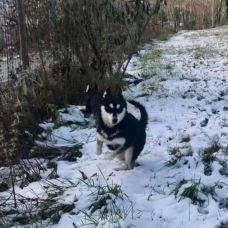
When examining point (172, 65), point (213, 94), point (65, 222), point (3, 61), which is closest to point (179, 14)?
point (172, 65)

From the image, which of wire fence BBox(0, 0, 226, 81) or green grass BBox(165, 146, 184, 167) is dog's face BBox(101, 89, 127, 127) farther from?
wire fence BBox(0, 0, 226, 81)

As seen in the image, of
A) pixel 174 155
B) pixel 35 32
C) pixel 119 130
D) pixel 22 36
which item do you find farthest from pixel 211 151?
pixel 35 32

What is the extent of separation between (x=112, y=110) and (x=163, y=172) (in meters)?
0.86

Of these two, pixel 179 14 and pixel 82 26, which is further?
pixel 179 14

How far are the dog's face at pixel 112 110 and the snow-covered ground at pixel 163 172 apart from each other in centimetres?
57

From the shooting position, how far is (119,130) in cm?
376

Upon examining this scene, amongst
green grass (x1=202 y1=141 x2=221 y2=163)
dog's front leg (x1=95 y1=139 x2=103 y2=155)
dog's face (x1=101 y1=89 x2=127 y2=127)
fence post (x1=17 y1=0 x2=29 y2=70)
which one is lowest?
green grass (x1=202 y1=141 x2=221 y2=163)

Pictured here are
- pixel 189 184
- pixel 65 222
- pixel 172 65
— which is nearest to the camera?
pixel 65 222

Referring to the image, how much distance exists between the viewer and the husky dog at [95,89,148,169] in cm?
372

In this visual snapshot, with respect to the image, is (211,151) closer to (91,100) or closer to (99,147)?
(99,147)

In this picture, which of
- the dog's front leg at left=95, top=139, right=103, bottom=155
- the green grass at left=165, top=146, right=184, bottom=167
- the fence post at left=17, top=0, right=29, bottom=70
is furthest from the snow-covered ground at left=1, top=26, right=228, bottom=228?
the fence post at left=17, top=0, right=29, bottom=70

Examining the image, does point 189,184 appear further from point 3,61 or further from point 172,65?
point 172,65

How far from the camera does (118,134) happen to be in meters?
3.76

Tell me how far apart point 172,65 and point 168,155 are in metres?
4.82
